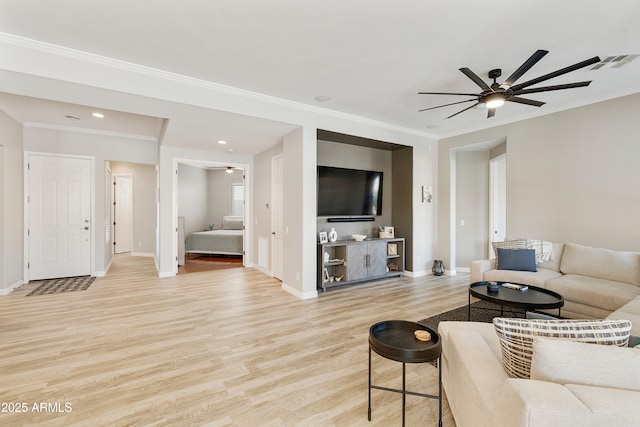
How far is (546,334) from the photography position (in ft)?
4.07

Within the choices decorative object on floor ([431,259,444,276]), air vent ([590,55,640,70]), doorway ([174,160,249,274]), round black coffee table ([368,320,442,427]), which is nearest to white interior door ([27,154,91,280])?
doorway ([174,160,249,274])

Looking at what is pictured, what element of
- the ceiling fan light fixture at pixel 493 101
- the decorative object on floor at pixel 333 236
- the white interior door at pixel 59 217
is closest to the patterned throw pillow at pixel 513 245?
the ceiling fan light fixture at pixel 493 101

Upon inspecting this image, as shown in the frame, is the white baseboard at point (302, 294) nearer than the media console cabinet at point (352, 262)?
Yes

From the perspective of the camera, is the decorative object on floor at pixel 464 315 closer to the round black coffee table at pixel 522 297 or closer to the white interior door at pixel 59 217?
the round black coffee table at pixel 522 297

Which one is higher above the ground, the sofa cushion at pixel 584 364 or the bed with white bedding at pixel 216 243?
the sofa cushion at pixel 584 364

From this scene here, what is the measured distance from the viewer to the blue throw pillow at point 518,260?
12.9ft

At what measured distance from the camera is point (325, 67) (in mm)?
3146

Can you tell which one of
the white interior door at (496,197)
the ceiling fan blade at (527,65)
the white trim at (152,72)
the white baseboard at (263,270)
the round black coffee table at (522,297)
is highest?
the white trim at (152,72)

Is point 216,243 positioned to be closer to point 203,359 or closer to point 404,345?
point 203,359

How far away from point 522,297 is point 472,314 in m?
0.83

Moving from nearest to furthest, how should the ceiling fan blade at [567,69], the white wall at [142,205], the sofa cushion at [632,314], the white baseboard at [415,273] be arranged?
the sofa cushion at [632,314]
the ceiling fan blade at [567,69]
the white baseboard at [415,273]
the white wall at [142,205]

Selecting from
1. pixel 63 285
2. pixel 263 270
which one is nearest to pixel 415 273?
pixel 263 270

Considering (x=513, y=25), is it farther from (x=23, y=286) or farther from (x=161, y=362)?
(x=23, y=286)

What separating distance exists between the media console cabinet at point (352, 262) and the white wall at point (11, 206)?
4901mm
